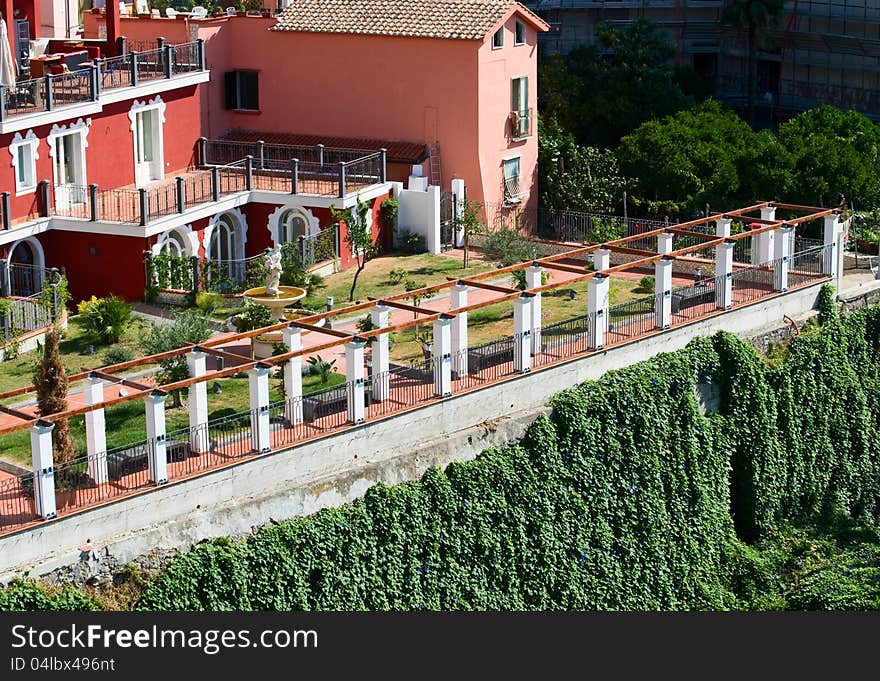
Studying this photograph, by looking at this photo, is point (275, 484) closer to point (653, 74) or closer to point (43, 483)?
point (43, 483)

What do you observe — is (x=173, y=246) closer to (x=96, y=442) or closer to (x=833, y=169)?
(x=96, y=442)

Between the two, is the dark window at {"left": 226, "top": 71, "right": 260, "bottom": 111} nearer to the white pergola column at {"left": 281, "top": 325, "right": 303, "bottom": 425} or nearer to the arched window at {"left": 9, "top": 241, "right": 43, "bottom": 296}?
the arched window at {"left": 9, "top": 241, "right": 43, "bottom": 296}

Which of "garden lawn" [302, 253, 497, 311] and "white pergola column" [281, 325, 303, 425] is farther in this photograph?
"garden lawn" [302, 253, 497, 311]

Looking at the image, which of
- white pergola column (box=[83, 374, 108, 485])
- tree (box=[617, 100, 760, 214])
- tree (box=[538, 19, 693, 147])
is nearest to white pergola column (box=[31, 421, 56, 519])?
white pergola column (box=[83, 374, 108, 485])

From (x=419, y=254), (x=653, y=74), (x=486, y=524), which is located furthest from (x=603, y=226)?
(x=486, y=524)

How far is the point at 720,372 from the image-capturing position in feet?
117

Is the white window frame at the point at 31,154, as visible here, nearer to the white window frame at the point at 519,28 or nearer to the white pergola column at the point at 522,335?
the white pergola column at the point at 522,335

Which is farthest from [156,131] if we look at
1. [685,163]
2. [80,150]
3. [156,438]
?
[156,438]

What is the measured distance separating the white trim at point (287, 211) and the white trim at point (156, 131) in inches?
129

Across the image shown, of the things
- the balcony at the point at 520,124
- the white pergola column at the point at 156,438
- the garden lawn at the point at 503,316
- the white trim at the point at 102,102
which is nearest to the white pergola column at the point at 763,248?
the garden lawn at the point at 503,316

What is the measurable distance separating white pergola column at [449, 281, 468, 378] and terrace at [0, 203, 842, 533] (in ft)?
0.06

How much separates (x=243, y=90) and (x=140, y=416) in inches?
758

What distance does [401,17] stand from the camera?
46.4m

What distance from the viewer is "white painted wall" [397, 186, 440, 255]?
44.0 metres
